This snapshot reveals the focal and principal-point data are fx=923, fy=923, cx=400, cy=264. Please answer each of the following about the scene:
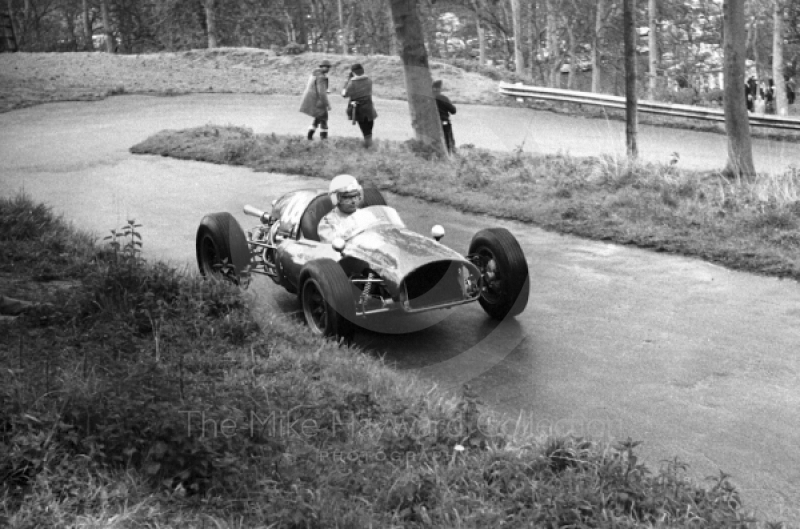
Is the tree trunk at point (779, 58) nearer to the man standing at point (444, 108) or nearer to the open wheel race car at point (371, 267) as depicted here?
the man standing at point (444, 108)

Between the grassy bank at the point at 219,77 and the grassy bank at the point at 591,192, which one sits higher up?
the grassy bank at the point at 219,77

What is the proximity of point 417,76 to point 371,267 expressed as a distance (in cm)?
1004

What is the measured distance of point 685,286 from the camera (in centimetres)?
1024

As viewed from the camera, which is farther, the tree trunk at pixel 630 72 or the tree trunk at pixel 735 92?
the tree trunk at pixel 630 72

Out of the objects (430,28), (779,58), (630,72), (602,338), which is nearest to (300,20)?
(430,28)

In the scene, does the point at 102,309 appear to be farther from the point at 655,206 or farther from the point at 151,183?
the point at 151,183

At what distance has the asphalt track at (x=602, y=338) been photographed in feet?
21.6

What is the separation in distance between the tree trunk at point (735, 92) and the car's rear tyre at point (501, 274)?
7.20m

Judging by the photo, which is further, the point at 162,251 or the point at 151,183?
the point at 151,183

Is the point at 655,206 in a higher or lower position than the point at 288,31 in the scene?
lower

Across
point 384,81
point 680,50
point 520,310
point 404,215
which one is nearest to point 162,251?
point 404,215

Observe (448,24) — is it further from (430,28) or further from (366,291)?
(366,291)

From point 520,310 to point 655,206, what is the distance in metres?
4.93

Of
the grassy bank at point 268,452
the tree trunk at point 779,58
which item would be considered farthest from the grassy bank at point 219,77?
the grassy bank at point 268,452
